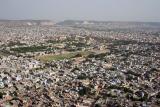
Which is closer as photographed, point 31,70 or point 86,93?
point 86,93

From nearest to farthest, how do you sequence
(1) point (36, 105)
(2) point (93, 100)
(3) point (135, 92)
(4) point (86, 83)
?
(1) point (36, 105) < (2) point (93, 100) < (3) point (135, 92) < (4) point (86, 83)

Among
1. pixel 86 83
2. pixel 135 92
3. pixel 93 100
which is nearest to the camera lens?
pixel 93 100

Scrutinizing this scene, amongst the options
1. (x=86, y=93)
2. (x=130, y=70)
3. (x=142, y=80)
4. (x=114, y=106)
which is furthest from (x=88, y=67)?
(x=114, y=106)

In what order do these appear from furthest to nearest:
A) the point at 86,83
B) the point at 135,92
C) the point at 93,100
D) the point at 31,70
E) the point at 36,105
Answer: the point at 31,70
the point at 86,83
the point at 135,92
the point at 93,100
the point at 36,105

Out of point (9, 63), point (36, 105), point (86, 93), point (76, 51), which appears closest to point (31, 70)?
point (9, 63)

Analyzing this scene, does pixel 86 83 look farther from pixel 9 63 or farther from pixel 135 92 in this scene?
pixel 9 63

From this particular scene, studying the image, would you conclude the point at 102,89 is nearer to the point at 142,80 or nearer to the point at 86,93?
the point at 86,93

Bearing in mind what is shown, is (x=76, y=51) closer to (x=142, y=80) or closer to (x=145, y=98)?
(x=142, y=80)

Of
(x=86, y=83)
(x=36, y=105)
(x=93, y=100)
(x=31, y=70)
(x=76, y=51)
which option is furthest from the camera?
(x=76, y=51)
